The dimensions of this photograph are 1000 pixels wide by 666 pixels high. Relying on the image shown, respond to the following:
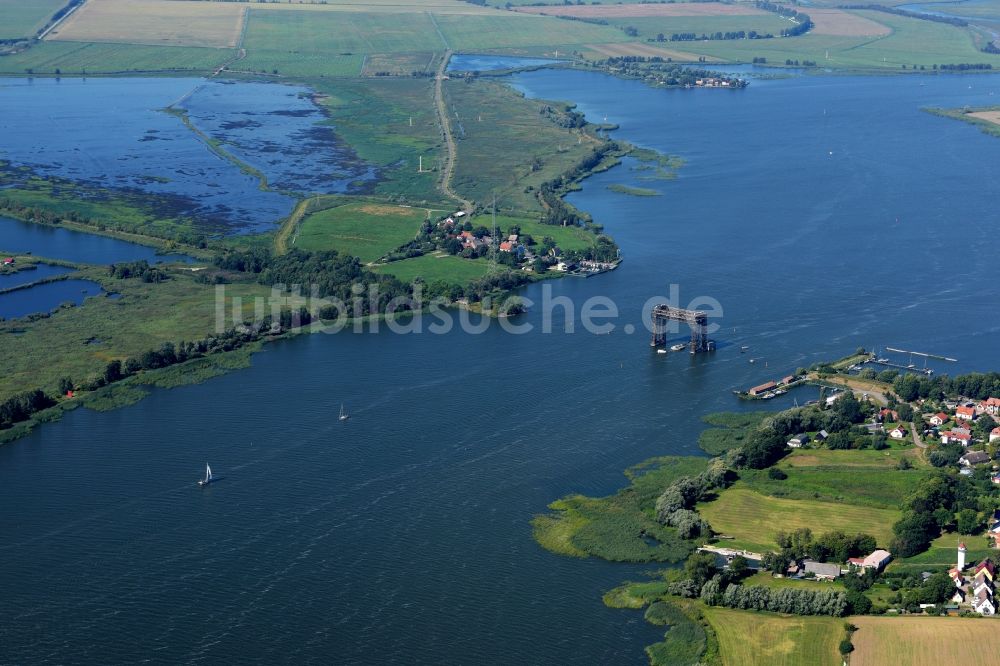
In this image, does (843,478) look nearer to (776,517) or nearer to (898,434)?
(776,517)

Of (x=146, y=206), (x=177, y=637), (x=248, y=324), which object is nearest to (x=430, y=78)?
(x=146, y=206)

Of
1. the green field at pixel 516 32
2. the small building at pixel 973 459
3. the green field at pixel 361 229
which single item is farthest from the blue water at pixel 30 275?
the green field at pixel 516 32

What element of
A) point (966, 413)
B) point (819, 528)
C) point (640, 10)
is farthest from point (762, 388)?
point (640, 10)

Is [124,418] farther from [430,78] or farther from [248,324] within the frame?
[430,78]

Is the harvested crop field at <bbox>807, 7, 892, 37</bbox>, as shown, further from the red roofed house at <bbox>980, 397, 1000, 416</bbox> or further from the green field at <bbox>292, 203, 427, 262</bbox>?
the red roofed house at <bbox>980, 397, 1000, 416</bbox>

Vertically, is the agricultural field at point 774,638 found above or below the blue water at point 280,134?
below

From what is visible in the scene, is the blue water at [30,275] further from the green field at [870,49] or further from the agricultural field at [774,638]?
the green field at [870,49]

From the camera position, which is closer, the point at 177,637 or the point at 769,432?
the point at 177,637

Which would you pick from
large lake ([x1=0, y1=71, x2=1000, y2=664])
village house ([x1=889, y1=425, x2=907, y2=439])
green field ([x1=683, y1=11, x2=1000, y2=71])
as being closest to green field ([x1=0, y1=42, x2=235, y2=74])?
green field ([x1=683, y1=11, x2=1000, y2=71])
